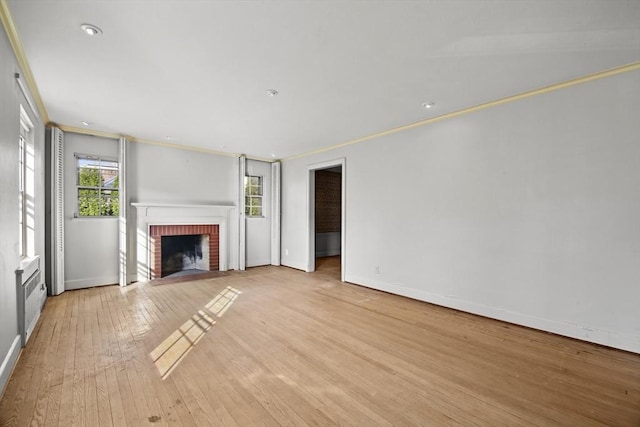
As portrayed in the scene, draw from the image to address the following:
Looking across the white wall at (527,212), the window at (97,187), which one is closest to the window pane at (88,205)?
the window at (97,187)

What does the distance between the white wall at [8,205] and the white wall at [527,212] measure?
412 cm

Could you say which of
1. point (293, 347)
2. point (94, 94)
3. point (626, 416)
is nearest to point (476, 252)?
point (626, 416)

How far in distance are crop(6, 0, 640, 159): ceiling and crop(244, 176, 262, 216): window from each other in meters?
2.82

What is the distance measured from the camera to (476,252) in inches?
140

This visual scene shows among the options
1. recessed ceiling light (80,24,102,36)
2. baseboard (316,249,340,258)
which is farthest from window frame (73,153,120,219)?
baseboard (316,249,340,258)

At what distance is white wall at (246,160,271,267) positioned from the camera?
6570mm

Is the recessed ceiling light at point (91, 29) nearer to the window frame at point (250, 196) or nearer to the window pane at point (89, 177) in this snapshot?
the window pane at point (89, 177)

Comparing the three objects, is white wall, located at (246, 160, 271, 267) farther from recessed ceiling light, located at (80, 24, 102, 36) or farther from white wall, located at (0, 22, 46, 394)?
recessed ceiling light, located at (80, 24, 102, 36)

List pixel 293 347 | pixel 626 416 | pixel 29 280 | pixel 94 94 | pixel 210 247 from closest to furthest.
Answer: pixel 626 416
pixel 293 347
pixel 29 280
pixel 94 94
pixel 210 247

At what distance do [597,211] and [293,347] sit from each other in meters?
3.13

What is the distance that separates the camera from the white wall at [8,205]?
206cm

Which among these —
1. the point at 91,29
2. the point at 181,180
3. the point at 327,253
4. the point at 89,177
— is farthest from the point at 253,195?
the point at 91,29

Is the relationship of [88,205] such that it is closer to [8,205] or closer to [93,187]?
[93,187]

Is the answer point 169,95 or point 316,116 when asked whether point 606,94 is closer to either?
point 316,116
